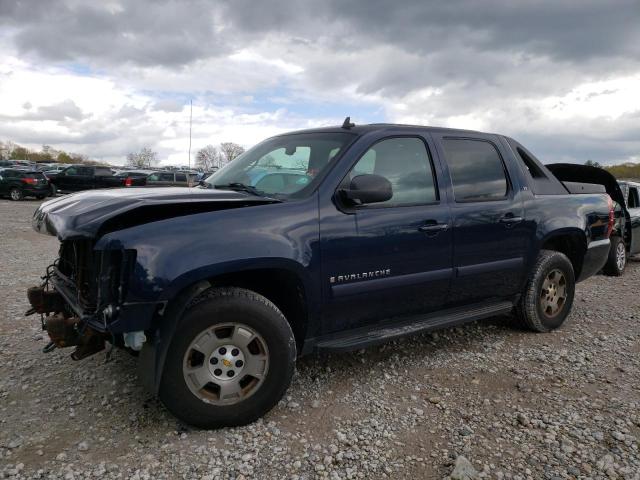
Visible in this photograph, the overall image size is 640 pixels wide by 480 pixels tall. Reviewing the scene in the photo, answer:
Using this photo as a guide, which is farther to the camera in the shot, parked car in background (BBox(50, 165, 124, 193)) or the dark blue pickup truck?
parked car in background (BBox(50, 165, 124, 193))

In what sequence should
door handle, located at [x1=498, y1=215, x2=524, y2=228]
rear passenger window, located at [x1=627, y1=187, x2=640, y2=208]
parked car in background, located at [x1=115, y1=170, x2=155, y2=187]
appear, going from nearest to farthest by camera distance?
door handle, located at [x1=498, y1=215, x2=524, y2=228] < rear passenger window, located at [x1=627, y1=187, x2=640, y2=208] < parked car in background, located at [x1=115, y1=170, x2=155, y2=187]

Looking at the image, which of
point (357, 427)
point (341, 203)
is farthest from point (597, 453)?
point (341, 203)

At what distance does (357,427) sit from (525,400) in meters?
1.22

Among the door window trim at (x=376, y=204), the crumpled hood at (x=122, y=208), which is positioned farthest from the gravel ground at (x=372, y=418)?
the door window trim at (x=376, y=204)

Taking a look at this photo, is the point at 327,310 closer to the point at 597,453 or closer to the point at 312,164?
the point at 312,164

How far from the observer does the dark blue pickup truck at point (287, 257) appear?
2770mm

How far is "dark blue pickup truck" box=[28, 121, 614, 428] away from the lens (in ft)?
9.09

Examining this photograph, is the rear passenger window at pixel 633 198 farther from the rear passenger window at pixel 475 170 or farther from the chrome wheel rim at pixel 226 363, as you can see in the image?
the chrome wheel rim at pixel 226 363

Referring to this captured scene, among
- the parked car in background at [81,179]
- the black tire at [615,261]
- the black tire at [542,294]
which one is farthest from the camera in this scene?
the parked car in background at [81,179]

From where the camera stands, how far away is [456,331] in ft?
16.2

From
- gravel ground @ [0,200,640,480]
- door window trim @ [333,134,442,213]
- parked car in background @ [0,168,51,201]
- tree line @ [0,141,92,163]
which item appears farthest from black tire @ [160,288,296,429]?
tree line @ [0,141,92,163]

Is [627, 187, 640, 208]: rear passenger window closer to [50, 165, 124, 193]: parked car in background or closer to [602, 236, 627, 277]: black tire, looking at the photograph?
[602, 236, 627, 277]: black tire

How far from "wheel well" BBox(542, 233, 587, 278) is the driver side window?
1795mm

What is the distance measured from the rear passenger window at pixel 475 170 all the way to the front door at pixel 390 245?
22 cm
